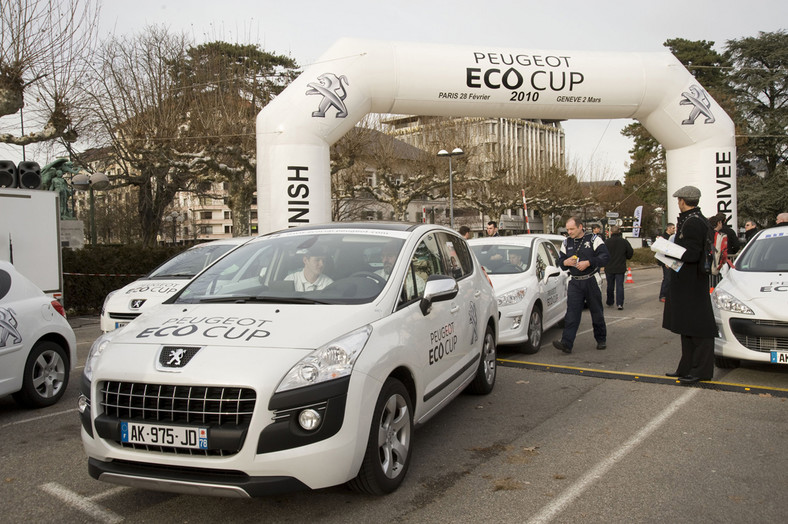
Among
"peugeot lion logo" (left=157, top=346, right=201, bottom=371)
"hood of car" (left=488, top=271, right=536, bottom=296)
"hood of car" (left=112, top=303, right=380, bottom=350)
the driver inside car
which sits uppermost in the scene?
the driver inside car

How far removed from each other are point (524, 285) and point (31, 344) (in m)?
5.95

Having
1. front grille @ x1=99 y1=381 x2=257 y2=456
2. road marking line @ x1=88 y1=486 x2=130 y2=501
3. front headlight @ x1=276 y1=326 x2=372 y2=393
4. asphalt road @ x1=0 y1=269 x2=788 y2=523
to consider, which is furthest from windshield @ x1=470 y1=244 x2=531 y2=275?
front grille @ x1=99 y1=381 x2=257 y2=456

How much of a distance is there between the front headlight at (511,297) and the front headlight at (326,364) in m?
5.06

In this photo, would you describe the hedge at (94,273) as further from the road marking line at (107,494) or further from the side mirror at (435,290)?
the side mirror at (435,290)

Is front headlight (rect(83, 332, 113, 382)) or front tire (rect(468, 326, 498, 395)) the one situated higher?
front headlight (rect(83, 332, 113, 382))

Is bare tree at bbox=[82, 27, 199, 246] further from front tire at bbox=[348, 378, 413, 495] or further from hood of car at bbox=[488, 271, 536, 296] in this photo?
front tire at bbox=[348, 378, 413, 495]

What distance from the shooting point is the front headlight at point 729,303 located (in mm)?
6781

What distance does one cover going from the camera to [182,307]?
4.29 meters

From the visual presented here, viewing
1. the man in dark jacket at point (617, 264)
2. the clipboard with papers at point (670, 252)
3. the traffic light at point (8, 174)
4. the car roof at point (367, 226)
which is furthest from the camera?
the man in dark jacket at point (617, 264)

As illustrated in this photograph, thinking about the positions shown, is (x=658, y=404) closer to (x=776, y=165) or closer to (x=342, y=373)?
(x=342, y=373)

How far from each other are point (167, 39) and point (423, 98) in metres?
15.8

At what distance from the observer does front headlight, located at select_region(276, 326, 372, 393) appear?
11.0ft

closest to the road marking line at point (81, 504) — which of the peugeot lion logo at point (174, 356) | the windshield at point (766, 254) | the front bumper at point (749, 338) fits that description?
the peugeot lion logo at point (174, 356)

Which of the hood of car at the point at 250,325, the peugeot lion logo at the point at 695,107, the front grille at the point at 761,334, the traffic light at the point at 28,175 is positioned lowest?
Answer: the front grille at the point at 761,334
